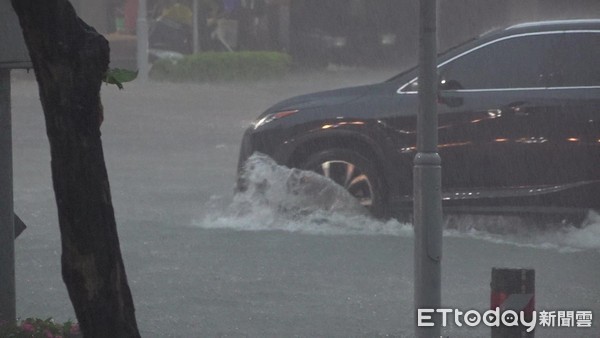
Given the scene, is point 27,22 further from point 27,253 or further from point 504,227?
point 504,227

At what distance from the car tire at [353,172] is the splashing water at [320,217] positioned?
85mm

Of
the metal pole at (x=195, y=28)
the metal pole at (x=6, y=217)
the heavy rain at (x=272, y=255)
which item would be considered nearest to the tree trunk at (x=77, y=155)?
the metal pole at (x=6, y=217)

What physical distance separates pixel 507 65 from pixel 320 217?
2.17m

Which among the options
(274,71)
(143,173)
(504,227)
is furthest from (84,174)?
(274,71)

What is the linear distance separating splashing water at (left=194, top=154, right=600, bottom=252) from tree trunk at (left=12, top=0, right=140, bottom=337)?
6404 mm

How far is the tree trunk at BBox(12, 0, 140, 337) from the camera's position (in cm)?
406

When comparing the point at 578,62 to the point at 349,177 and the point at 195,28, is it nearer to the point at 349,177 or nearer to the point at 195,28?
the point at 349,177

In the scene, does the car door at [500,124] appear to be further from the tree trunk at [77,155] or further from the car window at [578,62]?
the tree trunk at [77,155]

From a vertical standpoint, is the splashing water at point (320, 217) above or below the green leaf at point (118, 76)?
below

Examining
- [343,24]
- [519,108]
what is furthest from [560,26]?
[343,24]

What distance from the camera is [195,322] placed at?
7.42 m

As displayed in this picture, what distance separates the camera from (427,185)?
241 inches

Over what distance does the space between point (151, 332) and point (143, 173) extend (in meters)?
8.65

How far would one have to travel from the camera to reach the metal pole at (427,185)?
5.99 meters
